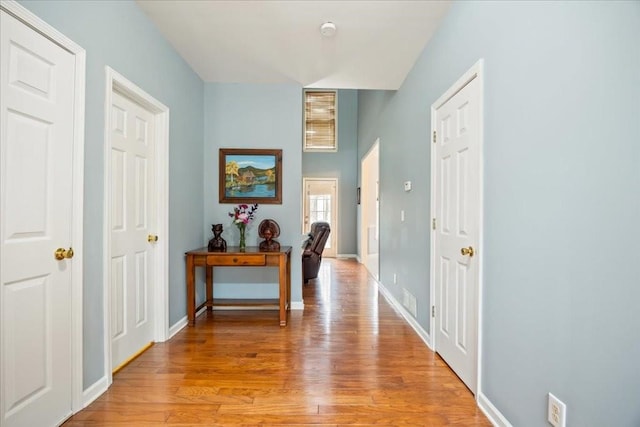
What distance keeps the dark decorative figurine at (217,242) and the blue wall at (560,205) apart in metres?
2.53

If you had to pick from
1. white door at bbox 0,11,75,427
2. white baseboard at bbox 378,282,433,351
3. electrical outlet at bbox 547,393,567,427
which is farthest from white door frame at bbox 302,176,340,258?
electrical outlet at bbox 547,393,567,427

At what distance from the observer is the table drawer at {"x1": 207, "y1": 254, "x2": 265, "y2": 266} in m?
3.10

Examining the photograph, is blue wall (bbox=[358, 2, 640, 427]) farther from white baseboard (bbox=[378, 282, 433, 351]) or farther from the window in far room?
the window in far room

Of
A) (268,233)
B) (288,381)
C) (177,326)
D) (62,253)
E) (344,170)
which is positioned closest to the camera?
(62,253)

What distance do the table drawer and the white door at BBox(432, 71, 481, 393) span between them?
163cm

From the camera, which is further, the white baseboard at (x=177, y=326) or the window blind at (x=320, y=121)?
the window blind at (x=320, y=121)

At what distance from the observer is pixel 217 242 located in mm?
3391

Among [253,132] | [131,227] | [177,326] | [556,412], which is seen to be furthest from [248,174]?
[556,412]

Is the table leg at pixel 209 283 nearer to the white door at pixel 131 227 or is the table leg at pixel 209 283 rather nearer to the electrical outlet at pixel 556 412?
the white door at pixel 131 227

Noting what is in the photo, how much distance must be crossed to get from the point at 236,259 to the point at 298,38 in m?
2.08

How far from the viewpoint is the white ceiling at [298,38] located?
7.57 feet

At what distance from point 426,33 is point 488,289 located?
2.07 meters

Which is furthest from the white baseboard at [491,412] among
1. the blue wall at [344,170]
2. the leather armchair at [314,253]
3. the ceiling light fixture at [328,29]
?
the blue wall at [344,170]

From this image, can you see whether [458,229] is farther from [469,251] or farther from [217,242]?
[217,242]
